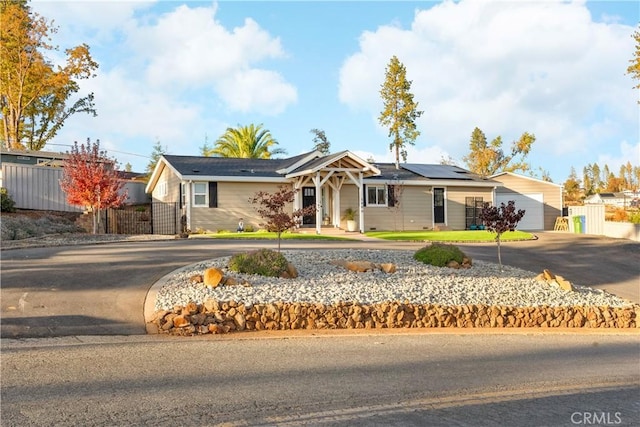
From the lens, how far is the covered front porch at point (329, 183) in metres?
27.1

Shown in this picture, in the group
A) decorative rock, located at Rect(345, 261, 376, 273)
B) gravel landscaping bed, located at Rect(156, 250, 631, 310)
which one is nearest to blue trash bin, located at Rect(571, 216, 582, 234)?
gravel landscaping bed, located at Rect(156, 250, 631, 310)

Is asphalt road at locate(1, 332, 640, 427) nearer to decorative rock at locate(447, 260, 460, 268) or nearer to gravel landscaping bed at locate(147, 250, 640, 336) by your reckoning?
gravel landscaping bed at locate(147, 250, 640, 336)

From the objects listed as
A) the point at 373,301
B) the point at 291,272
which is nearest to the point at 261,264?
the point at 291,272

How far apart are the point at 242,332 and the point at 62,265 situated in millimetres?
5395

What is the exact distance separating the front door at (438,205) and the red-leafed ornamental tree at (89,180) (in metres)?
17.5

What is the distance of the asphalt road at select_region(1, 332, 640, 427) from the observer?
18.1 feet

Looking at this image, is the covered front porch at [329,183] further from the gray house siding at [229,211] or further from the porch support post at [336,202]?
the gray house siding at [229,211]

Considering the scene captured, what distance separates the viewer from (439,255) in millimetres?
14570

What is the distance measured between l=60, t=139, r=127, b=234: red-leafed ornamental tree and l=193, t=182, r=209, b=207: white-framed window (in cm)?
402

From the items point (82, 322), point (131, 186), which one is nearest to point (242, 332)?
point (82, 322)

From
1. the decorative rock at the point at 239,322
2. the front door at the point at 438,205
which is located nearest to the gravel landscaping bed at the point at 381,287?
the decorative rock at the point at 239,322

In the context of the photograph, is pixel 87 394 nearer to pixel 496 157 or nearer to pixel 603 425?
pixel 603 425

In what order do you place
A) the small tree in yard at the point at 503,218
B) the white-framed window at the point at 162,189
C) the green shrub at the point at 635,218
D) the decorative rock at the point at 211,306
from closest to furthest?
1. the decorative rock at the point at 211,306
2. the small tree in yard at the point at 503,218
3. the green shrub at the point at 635,218
4. the white-framed window at the point at 162,189

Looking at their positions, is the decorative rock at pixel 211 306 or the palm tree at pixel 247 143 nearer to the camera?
A: the decorative rock at pixel 211 306
